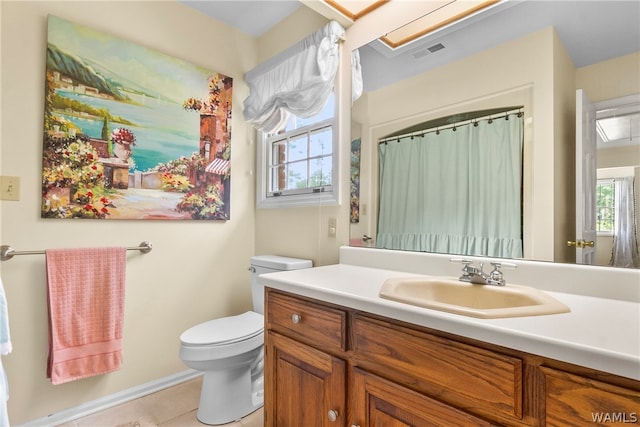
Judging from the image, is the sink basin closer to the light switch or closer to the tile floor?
the light switch

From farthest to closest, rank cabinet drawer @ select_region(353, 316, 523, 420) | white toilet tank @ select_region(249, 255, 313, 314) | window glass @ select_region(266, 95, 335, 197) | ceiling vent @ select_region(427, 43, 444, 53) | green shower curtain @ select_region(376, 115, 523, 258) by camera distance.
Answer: window glass @ select_region(266, 95, 335, 197) → white toilet tank @ select_region(249, 255, 313, 314) → ceiling vent @ select_region(427, 43, 444, 53) → green shower curtain @ select_region(376, 115, 523, 258) → cabinet drawer @ select_region(353, 316, 523, 420)

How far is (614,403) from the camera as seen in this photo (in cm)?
59

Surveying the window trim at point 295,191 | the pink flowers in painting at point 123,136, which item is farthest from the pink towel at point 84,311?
the window trim at point 295,191

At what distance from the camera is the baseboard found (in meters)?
1.62

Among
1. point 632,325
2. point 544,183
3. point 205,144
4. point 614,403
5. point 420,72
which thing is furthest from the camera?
point 205,144

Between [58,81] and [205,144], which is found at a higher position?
[58,81]

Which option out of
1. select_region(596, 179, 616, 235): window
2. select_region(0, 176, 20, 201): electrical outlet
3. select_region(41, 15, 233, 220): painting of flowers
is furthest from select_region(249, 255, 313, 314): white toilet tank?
select_region(596, 179, 616, 235): window

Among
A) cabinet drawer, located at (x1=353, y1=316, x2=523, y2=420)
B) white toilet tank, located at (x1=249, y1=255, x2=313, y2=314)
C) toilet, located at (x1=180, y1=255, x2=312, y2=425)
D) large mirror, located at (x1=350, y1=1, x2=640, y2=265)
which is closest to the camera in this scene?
cabinet drawer, located at (x1=353, y1=316, x2=523, y2=420)

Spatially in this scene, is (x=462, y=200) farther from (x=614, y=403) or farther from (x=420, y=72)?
(x=614, y=403)

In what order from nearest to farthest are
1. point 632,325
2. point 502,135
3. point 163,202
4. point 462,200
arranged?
point 632,325 < point 502,135 < point 462,200 < point 163,202

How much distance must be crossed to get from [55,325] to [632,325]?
2.23 metres

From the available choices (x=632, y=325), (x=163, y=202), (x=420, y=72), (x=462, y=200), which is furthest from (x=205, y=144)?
(x=632, y=325)

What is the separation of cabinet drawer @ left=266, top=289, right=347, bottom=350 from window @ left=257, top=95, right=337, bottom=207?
31.0 inches

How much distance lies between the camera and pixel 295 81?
1992 mm
